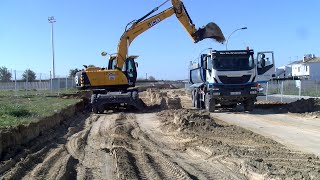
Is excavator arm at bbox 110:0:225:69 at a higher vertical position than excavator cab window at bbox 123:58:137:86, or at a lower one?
higher

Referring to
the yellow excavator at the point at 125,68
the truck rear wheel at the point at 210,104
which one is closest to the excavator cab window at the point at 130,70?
the yellow excavator at the point at 125,68

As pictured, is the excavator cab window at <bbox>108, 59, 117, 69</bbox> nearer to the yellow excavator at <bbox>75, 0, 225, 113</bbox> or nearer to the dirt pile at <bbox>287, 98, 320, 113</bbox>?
the yellow excavator at <bbox>75, 0, 225, 113</bbox>

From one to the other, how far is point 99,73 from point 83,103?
409 centimetres

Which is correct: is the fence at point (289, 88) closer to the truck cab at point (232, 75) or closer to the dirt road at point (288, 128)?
the truck cab at point (232, 75)

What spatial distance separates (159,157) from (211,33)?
1623cm

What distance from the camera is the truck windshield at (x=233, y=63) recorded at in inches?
965

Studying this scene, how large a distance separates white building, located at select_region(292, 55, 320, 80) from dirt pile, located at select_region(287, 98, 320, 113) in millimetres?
72733

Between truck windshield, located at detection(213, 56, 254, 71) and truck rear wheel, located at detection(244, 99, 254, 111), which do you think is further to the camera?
truck rear wheel, located at detection(244, 99, 254, 111)

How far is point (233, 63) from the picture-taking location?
24656mm

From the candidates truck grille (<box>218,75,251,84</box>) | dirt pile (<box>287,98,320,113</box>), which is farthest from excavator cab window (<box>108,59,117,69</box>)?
dirt pile (<box>287,98,320,113</box>)

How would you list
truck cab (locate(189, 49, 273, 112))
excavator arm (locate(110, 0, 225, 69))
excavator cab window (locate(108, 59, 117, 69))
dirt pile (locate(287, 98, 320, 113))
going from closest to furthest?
truck cab (locate(189, 49, 273, 112))
dirt pile (locate(287, 98, 320, 113))
excavator arm (locate(110, 0, 225, 69))
excavator cab window (locate(108, 59, 117, 69))

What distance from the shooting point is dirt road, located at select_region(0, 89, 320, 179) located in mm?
8922

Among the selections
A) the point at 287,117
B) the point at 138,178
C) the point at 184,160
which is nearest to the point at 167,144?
the point at 184,160

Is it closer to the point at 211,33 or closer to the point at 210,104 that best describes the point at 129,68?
the point at 211,33
